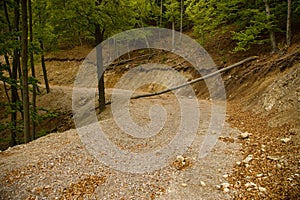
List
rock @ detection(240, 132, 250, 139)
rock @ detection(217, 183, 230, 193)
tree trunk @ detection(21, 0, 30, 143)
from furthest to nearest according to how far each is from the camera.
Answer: tree trunk @ detection(21, 0, 30, 143)
rock @ detection(240, 132, 250, 139)
rock @ detection(217, 183, 230, 193)

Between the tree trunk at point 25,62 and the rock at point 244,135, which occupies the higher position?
the tree trunk at point 25,62

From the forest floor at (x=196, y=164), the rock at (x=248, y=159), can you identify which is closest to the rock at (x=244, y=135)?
the forest floor at (x=196, y=164)

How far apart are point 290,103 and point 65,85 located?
933 inches

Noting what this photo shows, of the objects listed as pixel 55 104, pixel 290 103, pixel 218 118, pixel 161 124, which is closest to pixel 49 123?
pixel 55 104

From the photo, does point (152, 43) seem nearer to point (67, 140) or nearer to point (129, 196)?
point (67, 140)

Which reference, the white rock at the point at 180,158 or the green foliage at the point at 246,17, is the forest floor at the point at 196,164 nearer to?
the white rock at the point at 180,158

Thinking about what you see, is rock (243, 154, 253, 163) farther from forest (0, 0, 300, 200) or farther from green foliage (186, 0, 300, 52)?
green foliage (186, 0, 300, 52)

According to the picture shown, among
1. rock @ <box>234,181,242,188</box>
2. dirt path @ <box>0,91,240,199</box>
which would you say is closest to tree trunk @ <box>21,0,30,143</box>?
dirt path @ <box>0,91,240,199</box>

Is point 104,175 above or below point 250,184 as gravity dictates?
below

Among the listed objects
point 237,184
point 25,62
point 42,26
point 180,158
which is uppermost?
point 42,26

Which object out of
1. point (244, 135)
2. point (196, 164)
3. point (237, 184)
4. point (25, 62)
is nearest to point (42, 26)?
point (25, 62)

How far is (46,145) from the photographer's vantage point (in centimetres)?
672

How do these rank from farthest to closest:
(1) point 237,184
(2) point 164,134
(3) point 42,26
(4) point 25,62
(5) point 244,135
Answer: (3) point 42,26, (4) point 25,62, (2) point 164,134, (5) point 244,135, (1) point 237,184

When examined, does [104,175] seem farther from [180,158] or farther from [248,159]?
[248,159]
